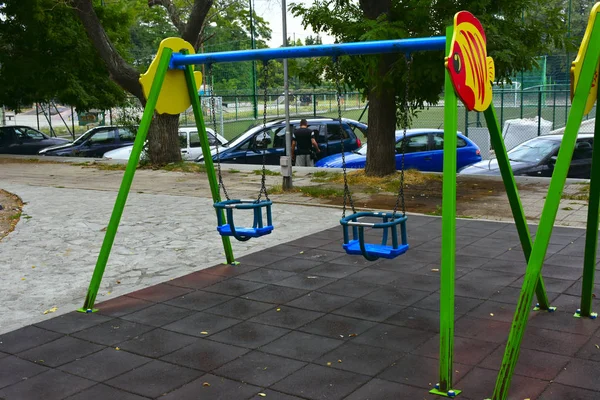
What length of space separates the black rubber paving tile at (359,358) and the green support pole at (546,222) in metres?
0.94

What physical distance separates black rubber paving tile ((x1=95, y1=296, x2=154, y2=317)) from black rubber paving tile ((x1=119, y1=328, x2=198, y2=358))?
0.64m

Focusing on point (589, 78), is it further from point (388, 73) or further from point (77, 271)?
point (388, 73)

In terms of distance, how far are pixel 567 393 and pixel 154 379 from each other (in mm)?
2612

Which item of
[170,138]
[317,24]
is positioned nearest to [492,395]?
[317,24]

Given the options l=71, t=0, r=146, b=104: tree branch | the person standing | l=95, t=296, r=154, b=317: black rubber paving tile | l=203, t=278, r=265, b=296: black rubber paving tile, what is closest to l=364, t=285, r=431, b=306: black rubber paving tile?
l=203, t=278, r=265, b=296: black rubber paving tile

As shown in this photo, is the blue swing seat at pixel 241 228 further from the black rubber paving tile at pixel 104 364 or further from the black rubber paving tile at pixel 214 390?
the black rubber paving tile at pixel 214 390

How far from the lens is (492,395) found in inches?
160

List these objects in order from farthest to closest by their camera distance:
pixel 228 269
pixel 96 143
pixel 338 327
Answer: pixel 96 143 → pixel 228 269 → pixel 338 327

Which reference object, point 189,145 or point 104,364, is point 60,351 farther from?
point 189,145

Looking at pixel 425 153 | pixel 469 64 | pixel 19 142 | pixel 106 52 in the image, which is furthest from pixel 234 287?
pixel 19 142

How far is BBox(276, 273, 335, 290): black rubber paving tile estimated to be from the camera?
6578mm

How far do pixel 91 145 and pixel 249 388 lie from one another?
60.8 feet

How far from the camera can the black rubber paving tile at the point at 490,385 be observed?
13.6 ft

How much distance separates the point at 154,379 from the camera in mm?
4527
